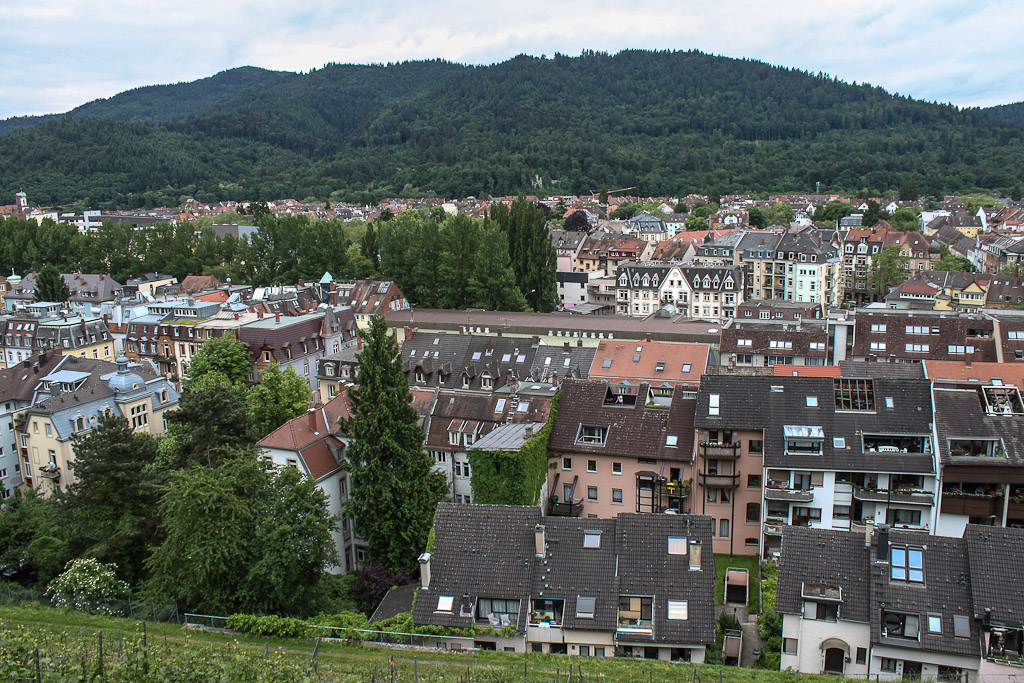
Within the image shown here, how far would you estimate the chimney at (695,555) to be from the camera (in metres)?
22.9

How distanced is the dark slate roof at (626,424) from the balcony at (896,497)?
264 inches

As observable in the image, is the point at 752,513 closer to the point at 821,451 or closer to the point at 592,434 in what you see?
the point at 821,451

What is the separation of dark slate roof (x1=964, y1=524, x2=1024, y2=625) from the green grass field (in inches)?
192

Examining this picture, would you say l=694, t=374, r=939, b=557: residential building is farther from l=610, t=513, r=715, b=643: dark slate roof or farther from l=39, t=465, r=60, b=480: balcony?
l=39, t=465, r=60, b=480: balcony

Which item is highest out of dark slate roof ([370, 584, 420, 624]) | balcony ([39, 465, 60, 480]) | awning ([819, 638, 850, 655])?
awning ([819, 638, 850, 655])

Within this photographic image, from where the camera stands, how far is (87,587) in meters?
27.2

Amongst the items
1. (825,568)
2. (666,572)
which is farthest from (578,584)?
(825,568)

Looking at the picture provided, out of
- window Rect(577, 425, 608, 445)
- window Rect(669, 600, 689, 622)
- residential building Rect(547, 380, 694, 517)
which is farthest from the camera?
window Rect(577, 425, 608, 445)

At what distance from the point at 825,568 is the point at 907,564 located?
85.5 inches

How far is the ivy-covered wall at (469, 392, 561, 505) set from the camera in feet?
98.7

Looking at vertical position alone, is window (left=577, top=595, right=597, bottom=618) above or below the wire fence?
above

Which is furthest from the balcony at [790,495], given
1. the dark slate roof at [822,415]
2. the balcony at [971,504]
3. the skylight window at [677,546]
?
the skylight window at [677,546]

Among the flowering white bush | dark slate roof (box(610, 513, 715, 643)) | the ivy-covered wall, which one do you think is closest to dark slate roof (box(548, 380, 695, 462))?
the ivy-covered wall

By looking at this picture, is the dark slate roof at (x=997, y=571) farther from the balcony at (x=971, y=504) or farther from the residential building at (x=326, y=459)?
the residential building at (x=326, y=459)
